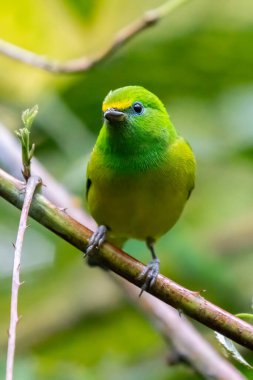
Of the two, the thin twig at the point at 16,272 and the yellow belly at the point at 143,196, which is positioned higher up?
the yellow belly at the point at 143,196

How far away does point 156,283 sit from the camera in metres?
2.17

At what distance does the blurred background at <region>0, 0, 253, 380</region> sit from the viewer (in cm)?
414

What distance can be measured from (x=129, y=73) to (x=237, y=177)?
93cm

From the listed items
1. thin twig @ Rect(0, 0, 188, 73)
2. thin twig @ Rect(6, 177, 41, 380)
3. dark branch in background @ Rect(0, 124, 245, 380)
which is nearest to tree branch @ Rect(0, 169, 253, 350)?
thin twig @ Rect(6, 177, 41, 380)

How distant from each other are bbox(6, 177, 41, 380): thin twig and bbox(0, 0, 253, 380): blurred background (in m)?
1.90

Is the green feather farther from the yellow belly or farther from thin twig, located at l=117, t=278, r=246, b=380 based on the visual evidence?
thin twig, located at l=117, t=278, r=246, b=380

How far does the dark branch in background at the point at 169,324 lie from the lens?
313 cm

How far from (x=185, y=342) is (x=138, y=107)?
100 centimetres

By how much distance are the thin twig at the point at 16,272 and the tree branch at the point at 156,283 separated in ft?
0.12

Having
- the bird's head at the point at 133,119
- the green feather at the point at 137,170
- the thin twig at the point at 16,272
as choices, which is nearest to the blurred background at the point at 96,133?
the green feather at the point at 137,170

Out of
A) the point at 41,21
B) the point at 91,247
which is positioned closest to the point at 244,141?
the point at 41,21

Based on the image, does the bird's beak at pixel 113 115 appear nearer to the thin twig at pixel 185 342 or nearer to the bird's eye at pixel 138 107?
the bird's eye at pixel 138 107

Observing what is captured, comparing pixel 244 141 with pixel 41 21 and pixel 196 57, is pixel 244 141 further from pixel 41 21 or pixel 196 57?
pixel 41 21

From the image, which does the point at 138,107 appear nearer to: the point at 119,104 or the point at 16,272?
the point at 119,104
